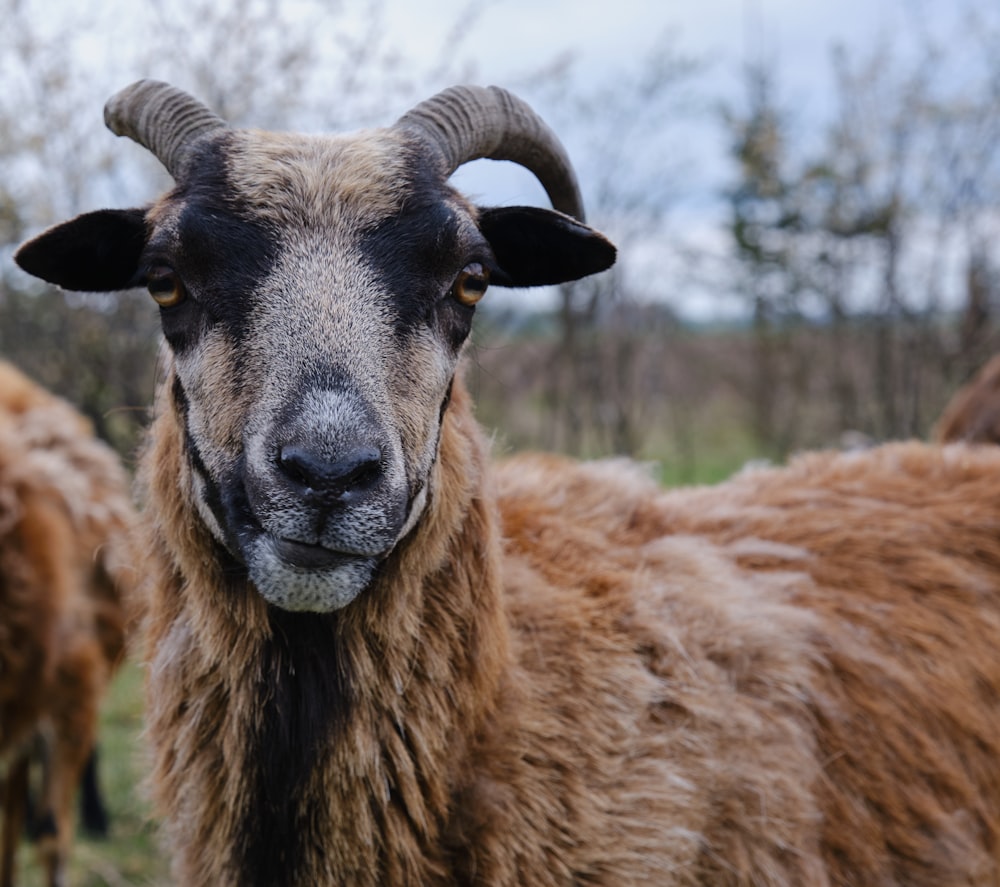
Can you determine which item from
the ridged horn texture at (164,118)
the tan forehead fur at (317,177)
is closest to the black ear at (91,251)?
the ridged horn texture at (164,118)

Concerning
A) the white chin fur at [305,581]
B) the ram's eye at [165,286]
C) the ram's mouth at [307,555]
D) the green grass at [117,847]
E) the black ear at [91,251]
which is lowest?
the green grass at [117,847]

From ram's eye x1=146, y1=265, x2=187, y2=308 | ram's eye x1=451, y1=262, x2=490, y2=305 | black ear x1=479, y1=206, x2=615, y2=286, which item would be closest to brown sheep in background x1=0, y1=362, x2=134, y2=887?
ram's eye x1=146, y1=265, x2=187, y2=308

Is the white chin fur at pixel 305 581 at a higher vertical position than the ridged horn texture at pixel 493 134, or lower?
lower

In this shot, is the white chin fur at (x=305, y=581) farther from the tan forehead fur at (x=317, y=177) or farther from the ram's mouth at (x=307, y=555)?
the tan forehead fur at (x=317, y=177)

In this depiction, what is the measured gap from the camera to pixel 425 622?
287 cm

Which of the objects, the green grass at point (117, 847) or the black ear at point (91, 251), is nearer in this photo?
the black ear at point (91, 251)

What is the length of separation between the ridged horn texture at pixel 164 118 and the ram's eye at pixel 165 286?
1.32ft

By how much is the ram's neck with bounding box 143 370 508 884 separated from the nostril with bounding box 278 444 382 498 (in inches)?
20.0

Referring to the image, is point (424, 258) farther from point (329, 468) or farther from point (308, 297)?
point (329, 468)

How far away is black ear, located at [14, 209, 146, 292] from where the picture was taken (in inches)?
118

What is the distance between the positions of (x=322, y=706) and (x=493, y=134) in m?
1.94

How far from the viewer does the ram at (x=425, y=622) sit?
8.27ft

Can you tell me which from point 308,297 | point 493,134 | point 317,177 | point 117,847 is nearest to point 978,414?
point 493,134

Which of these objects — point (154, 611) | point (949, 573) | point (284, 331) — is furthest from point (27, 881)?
point (949, 573)
